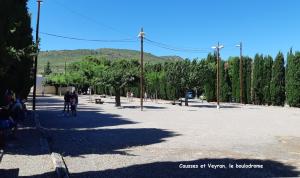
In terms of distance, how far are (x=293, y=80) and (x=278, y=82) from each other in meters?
3.78

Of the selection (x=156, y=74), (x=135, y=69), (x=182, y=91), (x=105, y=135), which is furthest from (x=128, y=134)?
(x=156, y=74)

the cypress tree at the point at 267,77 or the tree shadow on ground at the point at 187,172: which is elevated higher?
the cypress tree at the point at 267,77

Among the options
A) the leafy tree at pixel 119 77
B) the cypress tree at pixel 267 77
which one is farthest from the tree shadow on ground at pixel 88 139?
the cypress tree at pixel 267 77

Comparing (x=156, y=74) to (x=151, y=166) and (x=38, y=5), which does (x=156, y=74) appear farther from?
(x=151, y=166)

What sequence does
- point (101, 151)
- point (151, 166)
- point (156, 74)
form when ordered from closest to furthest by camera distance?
point (151, 166), point (101, 151), point (156, 74)

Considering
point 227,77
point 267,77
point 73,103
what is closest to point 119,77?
point 73,103

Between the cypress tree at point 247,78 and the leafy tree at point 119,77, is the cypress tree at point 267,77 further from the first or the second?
the leafy tree at point 119,77

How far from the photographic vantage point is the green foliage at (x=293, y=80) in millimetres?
48375

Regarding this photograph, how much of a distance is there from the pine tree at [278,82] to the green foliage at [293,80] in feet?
6.38

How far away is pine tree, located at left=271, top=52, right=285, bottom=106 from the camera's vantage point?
5259cm

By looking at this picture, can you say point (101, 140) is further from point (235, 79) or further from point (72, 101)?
point (235, 79)

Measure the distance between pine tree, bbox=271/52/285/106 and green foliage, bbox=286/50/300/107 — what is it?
76.6 inches

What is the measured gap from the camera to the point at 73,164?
11.8 m

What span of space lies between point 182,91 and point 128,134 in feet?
114
